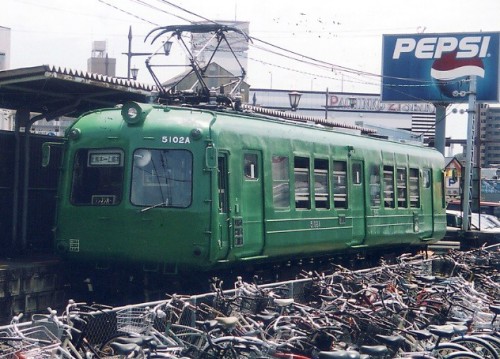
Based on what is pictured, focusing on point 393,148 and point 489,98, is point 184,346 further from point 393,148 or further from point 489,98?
point 489,98

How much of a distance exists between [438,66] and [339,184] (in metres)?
19.4

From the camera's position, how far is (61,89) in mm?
13664

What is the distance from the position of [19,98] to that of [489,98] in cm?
2308

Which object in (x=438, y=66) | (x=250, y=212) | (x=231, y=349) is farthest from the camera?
(x=438, y=66)

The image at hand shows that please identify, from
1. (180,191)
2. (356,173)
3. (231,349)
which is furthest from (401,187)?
(231,349)

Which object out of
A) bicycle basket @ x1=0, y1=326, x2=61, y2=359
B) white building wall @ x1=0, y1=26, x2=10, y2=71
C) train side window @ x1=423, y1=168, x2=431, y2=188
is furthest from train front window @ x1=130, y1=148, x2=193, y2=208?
white building wall @ x1=0, y1=26, x2=10, y2=71

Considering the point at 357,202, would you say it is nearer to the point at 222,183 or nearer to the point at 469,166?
the point at 222,183

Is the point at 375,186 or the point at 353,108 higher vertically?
the point at 353,108

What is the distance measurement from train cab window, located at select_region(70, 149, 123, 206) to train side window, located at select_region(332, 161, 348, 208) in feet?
15.3

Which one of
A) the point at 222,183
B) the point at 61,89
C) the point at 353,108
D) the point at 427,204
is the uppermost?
the point at 353,108

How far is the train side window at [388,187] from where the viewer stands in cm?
1778

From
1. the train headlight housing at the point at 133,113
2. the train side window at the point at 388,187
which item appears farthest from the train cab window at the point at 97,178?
the train side window at the point at 388,187

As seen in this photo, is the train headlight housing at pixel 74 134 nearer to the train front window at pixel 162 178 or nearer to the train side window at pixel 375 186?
the train front window at pixel 162 178

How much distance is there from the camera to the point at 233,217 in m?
12.2
